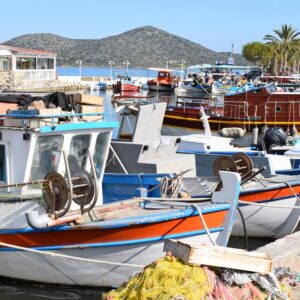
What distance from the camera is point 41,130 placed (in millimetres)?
9047

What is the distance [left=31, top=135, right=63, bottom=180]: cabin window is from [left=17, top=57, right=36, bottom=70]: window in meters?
45.3

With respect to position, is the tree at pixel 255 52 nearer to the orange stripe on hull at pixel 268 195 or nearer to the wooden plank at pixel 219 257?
the orange stripe on hull at pixel 268 195

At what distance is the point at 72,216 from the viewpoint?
27.7 ft

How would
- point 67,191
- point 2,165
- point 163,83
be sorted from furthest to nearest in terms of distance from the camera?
point 163,83, point 2,165, point 67,191

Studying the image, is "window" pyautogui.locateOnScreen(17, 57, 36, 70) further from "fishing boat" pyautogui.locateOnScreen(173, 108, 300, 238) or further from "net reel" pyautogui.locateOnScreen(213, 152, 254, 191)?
"net reel" pyautogui.locateOnScreen(213, 152, 254, 191)

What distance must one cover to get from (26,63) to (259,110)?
31764 millimetres

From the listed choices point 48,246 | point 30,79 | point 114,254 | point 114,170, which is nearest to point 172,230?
point 114,254

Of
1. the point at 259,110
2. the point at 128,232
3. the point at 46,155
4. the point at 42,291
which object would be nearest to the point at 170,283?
the point at 128,232

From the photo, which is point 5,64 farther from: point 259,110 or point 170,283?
point 170,283

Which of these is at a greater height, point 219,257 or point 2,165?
point 2,165

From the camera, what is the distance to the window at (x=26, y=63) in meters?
53.4

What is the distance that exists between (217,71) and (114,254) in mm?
57144

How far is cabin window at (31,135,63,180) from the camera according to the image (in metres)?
9.21

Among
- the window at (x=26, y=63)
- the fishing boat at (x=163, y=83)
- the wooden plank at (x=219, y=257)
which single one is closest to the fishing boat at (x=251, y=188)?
the wooden plank at (x=219, y=257)
